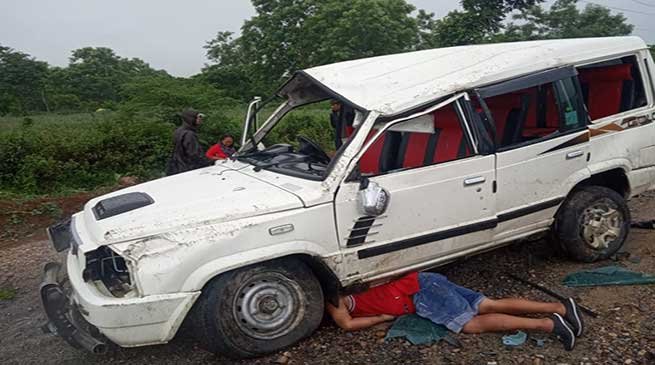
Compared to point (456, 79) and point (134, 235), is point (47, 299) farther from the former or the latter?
point (456, 79)

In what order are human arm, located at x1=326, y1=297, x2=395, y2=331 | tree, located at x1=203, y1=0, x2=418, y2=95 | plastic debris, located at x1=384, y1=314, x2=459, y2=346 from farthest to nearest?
1. tree, located at x1=203, y1=0, x2=418, y2=95
2. human arm, located at x1=326, y1=297, x2=395, y2=331
3. plastic debris, located at x1=384, y1=314, x2=459, y2=346

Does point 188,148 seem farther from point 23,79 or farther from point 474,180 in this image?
point 23,79

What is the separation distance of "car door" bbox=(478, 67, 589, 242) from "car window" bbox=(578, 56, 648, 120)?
496 millimetres

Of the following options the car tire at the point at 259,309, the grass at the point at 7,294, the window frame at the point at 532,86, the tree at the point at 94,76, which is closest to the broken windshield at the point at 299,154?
the car tire at the point at 259,309

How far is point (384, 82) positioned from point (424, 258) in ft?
4.38

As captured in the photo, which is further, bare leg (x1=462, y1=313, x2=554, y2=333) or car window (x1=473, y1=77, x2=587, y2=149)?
car window (x1=473, y1=77, x2=587, y2=149)

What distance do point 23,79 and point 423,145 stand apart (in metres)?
33.5

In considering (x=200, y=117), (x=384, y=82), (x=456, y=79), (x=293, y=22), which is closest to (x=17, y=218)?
(x=200, y=117)

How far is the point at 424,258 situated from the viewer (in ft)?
12.5

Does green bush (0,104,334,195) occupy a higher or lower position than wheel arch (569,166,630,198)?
higher

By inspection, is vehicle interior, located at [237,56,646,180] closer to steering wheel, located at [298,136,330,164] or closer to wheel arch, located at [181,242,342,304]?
steering wheel, located at [298,136,330,164]

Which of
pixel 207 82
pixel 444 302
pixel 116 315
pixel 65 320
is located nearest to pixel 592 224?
pixel 444 302

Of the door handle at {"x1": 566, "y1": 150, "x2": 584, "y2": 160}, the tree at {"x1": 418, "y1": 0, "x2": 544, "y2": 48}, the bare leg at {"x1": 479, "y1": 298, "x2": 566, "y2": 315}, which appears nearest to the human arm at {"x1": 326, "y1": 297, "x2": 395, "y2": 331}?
the bare leg at {"x1": 479, "y1": 298, "x2": 566, "y2": 315}

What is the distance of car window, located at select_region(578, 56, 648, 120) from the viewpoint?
15.4 feet
